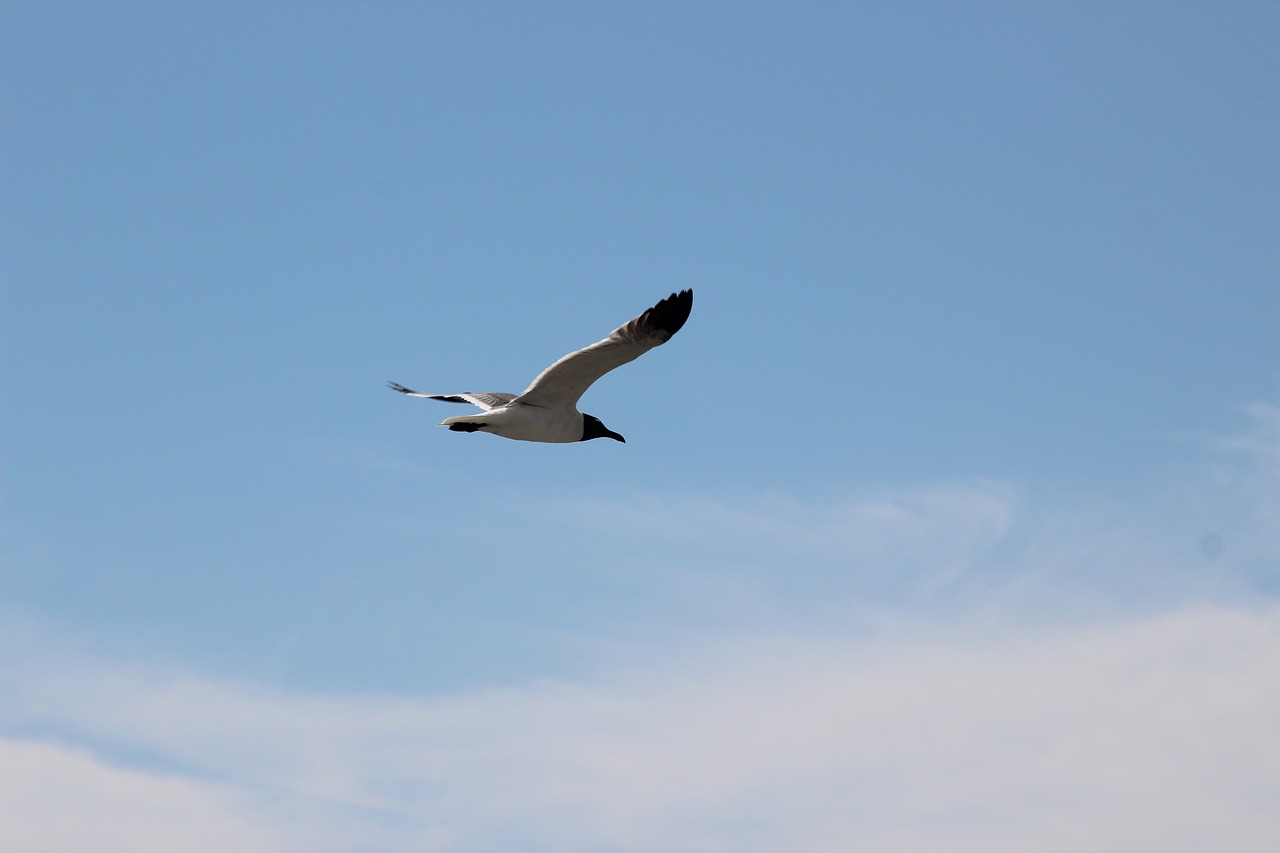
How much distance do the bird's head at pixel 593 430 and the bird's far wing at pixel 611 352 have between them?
1.91 m

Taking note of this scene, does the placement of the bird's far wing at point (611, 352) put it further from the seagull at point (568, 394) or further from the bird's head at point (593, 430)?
the bird's head at point (593, 430)

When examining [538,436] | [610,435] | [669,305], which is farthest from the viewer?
[610,435]

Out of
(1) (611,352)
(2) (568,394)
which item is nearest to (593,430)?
(2) (568,394)

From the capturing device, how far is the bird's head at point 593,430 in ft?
102

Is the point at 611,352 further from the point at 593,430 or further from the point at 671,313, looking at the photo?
the point at 593,430

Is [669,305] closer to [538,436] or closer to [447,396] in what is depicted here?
[538,436]

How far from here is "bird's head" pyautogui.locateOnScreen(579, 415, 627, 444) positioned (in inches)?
1225

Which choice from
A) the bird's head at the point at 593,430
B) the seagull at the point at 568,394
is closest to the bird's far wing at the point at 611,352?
the seagull at the point at 568,394

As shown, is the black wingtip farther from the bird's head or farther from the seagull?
the bird's head

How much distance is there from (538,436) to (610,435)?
2772mm

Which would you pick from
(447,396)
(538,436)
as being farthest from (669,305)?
(447,396)

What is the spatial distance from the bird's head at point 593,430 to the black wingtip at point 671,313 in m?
5.18

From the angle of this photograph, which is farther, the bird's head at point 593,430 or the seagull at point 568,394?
the bird's head at point 593,430

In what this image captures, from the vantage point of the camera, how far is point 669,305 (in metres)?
26.1
